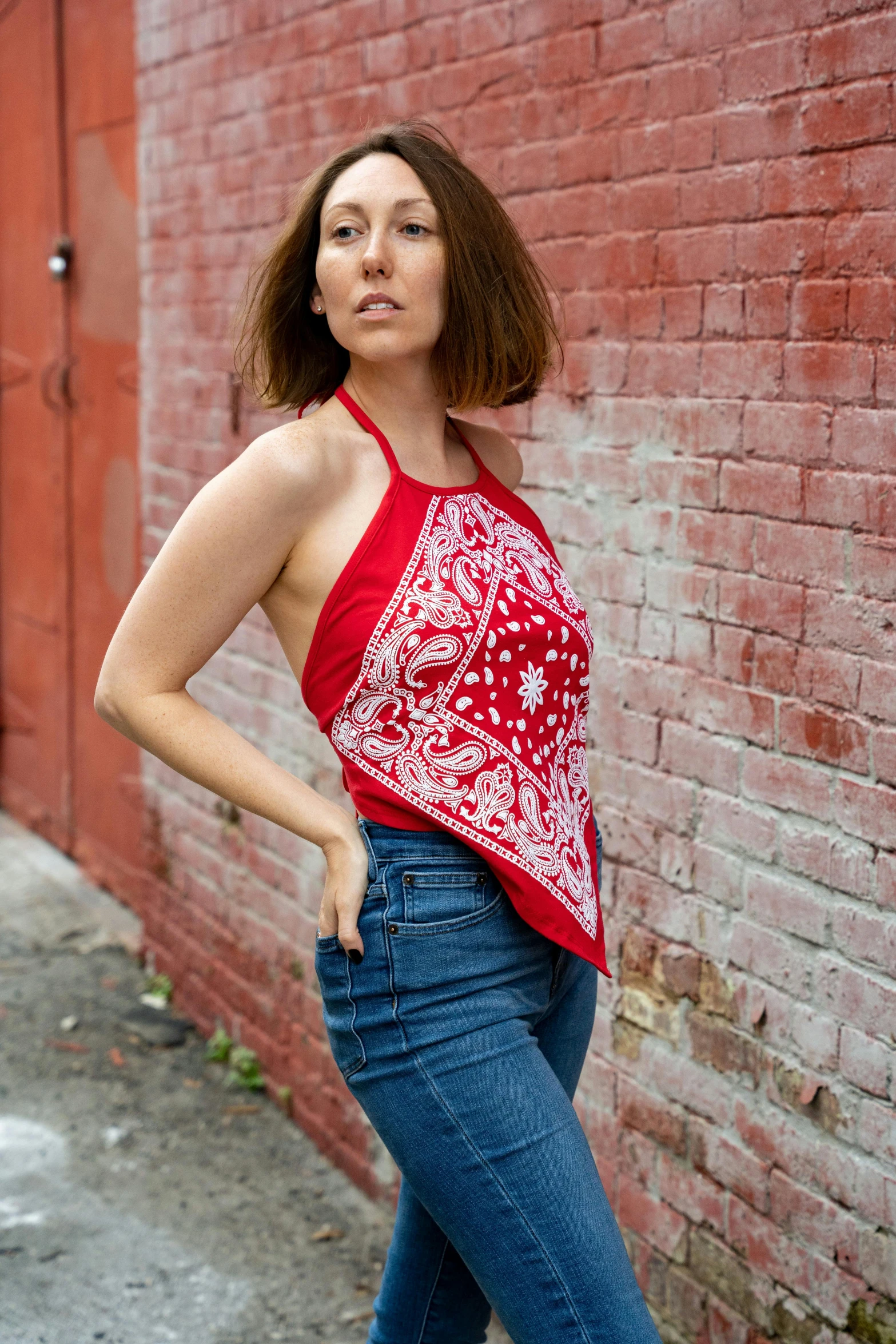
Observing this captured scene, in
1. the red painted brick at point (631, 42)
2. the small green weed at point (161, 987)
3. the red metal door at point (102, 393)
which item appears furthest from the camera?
the red metal door at point (102, 393)

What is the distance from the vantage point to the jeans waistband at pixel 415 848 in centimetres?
186

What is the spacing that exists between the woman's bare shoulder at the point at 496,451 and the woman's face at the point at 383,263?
0.26m

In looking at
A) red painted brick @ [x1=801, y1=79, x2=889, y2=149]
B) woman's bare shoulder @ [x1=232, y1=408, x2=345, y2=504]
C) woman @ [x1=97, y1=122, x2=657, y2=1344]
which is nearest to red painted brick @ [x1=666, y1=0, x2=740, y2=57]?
red painted brick @ [x1=801, y1=79, x2=889, y2=149]

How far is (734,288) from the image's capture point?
8.05 ft

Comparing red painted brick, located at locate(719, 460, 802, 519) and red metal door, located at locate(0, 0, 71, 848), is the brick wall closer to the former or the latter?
red painted brick, located at locate(719, 460, 802, 519)

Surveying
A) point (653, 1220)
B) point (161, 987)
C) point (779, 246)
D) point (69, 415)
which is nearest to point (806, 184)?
point (779, 246)

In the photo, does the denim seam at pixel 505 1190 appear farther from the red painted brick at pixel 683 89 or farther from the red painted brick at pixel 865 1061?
the red painted brick at pixel 683 89

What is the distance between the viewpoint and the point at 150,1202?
139 inches

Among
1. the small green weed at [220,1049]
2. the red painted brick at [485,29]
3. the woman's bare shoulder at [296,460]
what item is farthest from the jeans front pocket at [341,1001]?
the small green weed at [220,1049]

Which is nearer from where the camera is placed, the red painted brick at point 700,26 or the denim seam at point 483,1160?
the denim seam at point 483,1160

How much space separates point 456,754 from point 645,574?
98 cm

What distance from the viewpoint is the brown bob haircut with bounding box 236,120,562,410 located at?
2.08m

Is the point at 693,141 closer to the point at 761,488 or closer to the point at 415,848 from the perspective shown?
the point at 761,488

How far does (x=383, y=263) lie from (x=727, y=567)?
0.88 meters
